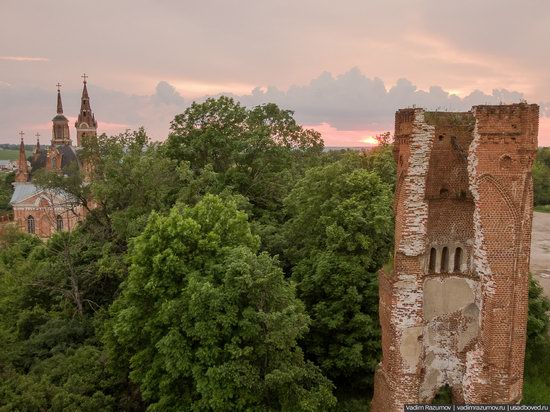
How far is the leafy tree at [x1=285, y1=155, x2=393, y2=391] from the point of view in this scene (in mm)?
18141

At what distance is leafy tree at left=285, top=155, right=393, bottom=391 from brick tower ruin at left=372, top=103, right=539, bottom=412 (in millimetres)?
4792

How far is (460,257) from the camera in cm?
1272

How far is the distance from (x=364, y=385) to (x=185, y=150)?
17.5 meters

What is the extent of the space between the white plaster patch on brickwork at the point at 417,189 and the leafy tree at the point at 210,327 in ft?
12.9

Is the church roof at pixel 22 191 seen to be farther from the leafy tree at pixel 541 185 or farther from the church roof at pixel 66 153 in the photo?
the leafy tree at pixel 541 185

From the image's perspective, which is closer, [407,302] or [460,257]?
[407,302]

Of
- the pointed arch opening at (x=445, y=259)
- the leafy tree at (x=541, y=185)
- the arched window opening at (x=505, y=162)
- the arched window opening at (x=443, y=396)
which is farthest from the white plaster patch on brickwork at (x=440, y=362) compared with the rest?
the leafy tree at (x=541, y=185)

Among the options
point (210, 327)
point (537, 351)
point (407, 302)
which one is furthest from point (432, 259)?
point (537, 351)

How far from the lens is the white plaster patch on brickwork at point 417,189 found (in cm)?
1207

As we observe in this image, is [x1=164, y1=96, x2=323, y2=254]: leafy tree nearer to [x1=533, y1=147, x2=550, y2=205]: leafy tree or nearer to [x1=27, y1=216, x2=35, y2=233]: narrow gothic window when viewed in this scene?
[x1=27, y1=216, x2=35, y2=233]: narrow gothic window

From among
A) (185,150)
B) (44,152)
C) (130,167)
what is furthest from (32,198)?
(130,167)

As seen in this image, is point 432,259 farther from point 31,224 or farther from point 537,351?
point 31,224

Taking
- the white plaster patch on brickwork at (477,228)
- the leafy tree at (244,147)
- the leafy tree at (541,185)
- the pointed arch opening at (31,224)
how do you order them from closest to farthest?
the white plaster patch on brickwork at (477,228), the leafy tree at (244,147), the pointed arch opening at (31,224), the leafy tree at (541,185)

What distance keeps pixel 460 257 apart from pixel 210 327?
23.8 ft
